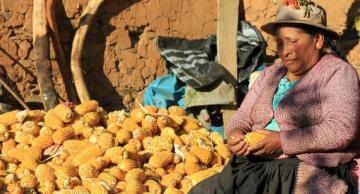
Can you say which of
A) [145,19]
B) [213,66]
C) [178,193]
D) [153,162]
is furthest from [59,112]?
[145,19]

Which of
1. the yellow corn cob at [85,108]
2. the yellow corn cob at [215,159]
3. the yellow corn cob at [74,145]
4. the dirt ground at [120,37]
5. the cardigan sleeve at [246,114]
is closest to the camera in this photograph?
the cardigan sleeve at [246,114]

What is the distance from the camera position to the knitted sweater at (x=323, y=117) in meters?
3.23

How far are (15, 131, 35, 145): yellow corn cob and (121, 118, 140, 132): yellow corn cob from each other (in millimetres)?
784

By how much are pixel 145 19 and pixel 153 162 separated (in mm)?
2887

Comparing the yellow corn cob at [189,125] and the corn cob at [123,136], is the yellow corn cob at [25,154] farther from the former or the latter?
the yellow corn cob at [189,125]

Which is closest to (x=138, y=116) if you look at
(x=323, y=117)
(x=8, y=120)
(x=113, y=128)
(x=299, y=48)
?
(x=113, y=128)

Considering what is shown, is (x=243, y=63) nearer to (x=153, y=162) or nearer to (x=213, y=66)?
(x=213, y=66)

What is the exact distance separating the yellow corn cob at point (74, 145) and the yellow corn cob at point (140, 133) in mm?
403

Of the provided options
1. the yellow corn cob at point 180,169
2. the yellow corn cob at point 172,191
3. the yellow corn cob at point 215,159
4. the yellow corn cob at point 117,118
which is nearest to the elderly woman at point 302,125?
the yellow corn cob at point 172,191

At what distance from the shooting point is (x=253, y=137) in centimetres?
344

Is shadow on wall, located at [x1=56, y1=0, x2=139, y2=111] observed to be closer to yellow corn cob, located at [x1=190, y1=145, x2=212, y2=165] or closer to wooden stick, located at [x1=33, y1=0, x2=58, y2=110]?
wooden stick, located at [x1=33, y1=0, x2=58, y2=110]

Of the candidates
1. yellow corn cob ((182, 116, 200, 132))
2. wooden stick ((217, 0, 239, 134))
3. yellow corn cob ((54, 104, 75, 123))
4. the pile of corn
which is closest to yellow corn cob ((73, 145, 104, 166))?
the pile of corn

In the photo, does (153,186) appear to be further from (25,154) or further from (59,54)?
(59,54)

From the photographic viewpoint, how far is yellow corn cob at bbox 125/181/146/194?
4.14 metres
